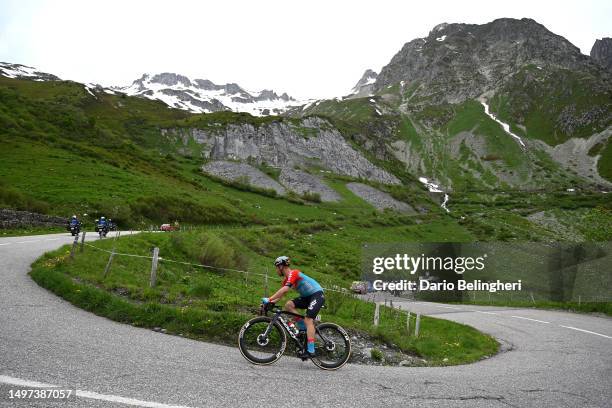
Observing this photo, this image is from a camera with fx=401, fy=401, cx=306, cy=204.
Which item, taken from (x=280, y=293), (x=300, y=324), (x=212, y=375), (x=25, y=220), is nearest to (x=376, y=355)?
(x=300, y=324)

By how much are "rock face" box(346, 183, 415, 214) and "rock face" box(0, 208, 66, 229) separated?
268 ft

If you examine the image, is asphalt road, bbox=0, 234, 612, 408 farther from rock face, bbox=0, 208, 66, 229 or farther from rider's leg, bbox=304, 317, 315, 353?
rock face, bbox=0, 208, 66, 229

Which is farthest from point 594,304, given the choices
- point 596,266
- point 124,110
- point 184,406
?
point 124,110

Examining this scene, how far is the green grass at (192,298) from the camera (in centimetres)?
1252

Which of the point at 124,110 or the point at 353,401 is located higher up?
the point at 124,110

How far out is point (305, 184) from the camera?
114 metres

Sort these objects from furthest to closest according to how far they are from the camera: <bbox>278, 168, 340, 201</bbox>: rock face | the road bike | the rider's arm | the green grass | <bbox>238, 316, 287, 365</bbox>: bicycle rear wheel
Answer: <bbox>278, 168, 340, 201</bbox>: rock face, the green grass, the road bike, <bbox>238, 316, 287, 365</bbox>: bicycle rear wheel, the rider's arm

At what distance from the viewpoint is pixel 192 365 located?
8664 mm

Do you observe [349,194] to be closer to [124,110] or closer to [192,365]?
[192,365]

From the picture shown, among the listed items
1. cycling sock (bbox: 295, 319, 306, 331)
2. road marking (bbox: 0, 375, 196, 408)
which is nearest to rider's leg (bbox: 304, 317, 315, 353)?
cycling sock (bbox: 295, 319, 306, 331)

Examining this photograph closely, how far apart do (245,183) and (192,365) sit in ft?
306

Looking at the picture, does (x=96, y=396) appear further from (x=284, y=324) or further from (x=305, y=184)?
(x=305, y=184)

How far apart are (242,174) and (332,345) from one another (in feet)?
327

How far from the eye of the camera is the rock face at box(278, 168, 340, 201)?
108625 mm
